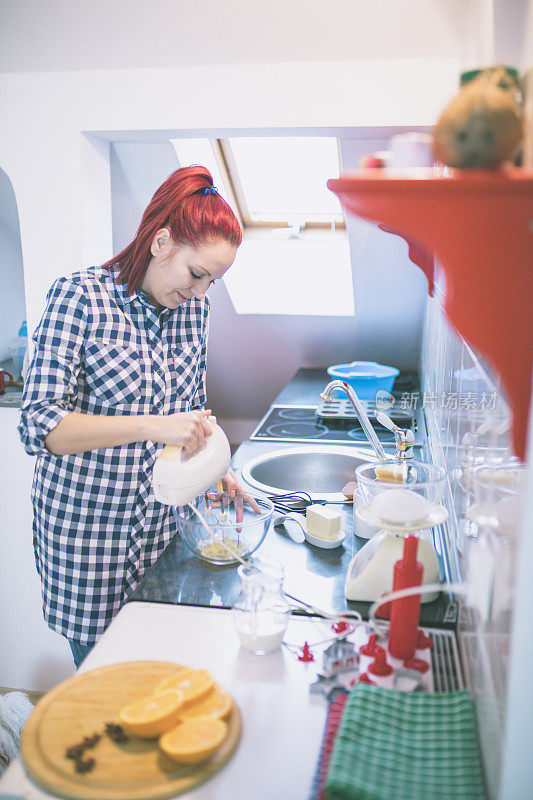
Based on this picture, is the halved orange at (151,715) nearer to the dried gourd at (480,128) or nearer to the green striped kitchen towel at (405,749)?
the green striped kitchen towel at (405,749)

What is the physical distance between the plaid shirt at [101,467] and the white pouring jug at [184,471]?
0.92 feet

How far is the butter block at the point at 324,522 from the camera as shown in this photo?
143 centimetres

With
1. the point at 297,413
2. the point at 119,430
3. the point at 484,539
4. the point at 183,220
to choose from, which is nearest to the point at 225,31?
the point at 183,220

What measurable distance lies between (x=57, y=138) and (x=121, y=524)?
4.60ft

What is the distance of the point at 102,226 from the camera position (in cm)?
242

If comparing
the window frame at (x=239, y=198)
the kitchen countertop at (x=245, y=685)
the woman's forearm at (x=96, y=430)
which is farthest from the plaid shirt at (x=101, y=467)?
the window frame at (x=239, y=198)

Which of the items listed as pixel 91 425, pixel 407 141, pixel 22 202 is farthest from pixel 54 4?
pixel 407 141

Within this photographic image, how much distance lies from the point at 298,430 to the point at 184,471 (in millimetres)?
1230

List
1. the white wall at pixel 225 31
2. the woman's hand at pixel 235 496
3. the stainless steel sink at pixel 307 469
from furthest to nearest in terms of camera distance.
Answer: the stainless steel sink at pixel 307 469, the white wall at pixel 225 31, the woman's hand at pixel 235 496

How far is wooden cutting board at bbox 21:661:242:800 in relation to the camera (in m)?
0.76

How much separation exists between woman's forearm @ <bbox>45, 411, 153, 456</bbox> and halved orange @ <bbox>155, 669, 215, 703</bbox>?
489 mm

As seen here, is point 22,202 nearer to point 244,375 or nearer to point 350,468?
point 350,468

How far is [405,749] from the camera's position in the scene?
776 mm

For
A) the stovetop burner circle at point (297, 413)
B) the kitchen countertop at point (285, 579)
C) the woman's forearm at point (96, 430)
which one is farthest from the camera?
the stovetop burner circle at point (297, 413)
